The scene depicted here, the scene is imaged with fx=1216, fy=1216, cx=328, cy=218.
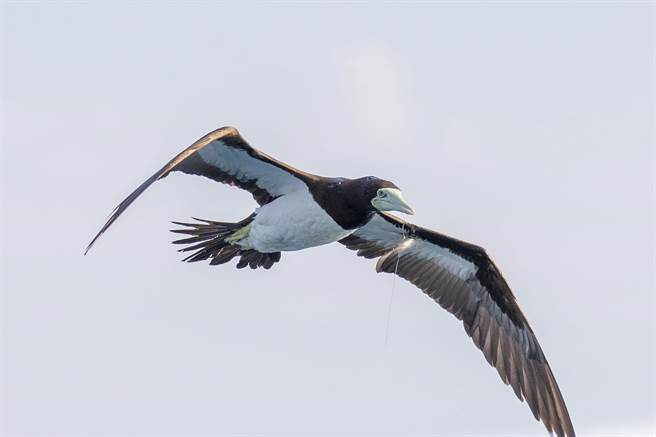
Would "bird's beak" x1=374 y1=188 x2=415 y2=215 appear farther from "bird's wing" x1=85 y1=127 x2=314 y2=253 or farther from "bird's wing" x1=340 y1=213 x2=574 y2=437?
"bird's wing" x1=340 y1=213 x2=574 y2=437

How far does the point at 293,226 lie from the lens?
18719 millimetres

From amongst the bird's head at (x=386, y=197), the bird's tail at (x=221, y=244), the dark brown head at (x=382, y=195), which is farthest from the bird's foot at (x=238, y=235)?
the bird's head at (x=386, y=197)

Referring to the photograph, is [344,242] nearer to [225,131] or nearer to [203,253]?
[203,253]

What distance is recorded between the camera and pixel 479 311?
21.5m

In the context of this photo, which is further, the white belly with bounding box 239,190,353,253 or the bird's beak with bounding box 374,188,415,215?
the white belly with bounding box 239,190,353,253

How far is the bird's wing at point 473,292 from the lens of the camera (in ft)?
69.6

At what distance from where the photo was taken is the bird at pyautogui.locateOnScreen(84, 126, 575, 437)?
723 inches

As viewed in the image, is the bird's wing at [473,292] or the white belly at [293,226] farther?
the bird's wing at [473,292]

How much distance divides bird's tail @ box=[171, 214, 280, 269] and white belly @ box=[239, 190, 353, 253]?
31 centimetres

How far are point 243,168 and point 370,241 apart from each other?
3.01 m

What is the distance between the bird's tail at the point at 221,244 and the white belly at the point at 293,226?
31 centimetres

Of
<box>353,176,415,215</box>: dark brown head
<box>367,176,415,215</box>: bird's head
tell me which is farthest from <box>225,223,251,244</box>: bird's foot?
<box>367,176,415,215</box>: bird's head

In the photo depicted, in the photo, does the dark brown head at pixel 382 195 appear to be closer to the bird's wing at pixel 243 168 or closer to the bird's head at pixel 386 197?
the bird's head at pixel 386 197

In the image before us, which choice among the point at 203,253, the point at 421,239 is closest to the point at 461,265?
the point at 421,239
